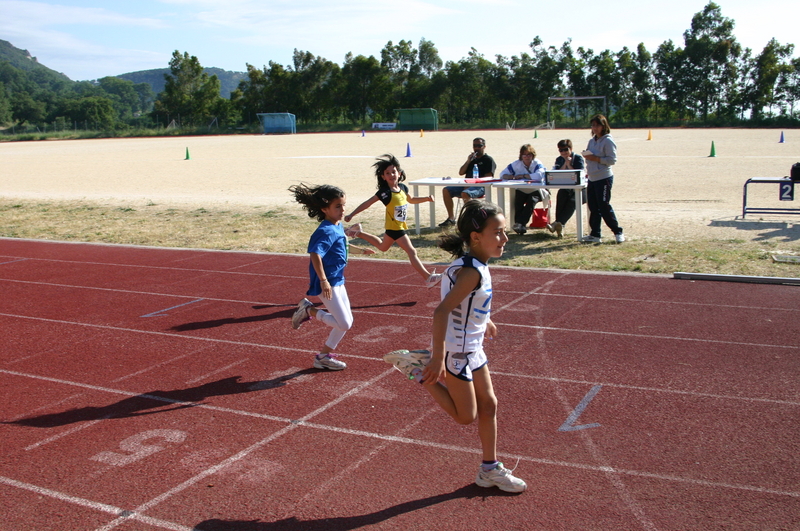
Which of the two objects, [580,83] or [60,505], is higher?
Result: [580,83]

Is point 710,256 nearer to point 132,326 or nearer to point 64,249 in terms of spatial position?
point 132,326

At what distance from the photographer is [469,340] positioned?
3666 mm

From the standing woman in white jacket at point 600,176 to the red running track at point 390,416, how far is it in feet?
9.22

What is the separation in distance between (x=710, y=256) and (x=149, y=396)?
25.4 feet

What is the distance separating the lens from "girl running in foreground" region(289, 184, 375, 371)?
18.3 feet

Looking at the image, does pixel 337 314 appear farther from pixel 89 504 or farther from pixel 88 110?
pixel 88 110

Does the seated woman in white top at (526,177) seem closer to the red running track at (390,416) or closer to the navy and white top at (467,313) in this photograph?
the red running track at (390,416)

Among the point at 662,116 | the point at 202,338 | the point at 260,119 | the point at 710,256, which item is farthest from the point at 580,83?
the point at 202,338

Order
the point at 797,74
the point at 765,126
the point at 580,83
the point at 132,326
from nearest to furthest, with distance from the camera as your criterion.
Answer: the point at 132,326 < the point at 765,126 < the point at 797,74 < the point at 580,83

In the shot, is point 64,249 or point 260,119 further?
point 260,119

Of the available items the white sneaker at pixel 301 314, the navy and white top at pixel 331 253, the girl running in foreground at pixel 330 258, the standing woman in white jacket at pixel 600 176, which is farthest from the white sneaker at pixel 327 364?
the standing woman in white jacket at pixel 600 176

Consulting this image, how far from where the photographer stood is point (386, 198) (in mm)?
8125

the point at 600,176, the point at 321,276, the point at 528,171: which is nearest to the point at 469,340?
the point at 321,276

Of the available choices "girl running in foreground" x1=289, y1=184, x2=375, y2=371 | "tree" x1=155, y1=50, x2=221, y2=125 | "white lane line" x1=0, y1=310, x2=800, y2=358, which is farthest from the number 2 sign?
"tree" x1=155, y1=50, x2=221, y2=125
